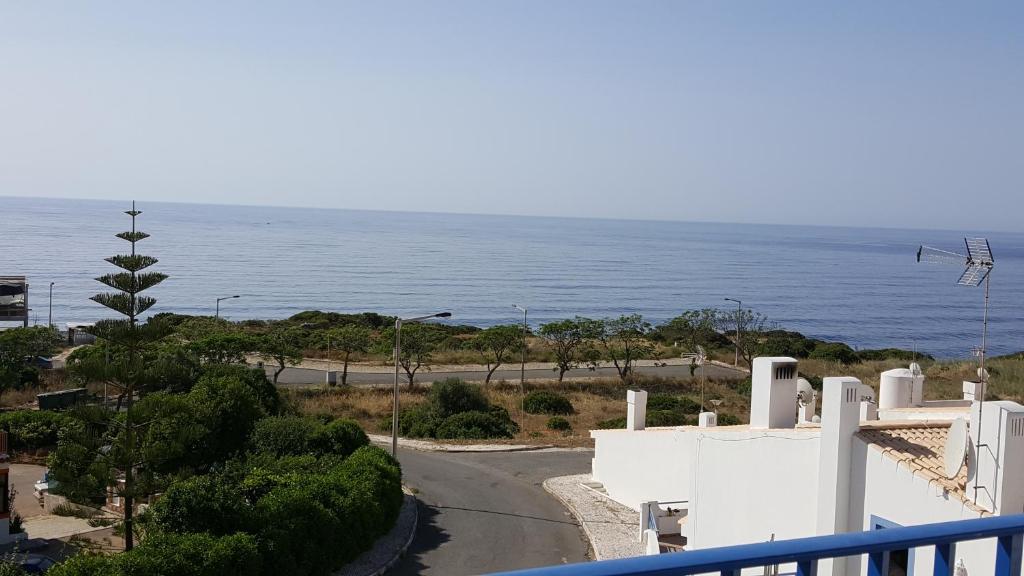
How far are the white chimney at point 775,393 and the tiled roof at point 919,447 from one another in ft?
6.25

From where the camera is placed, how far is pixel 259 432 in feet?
72.1

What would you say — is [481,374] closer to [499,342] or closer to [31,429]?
[499,342]

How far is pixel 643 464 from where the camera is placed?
21016 mm

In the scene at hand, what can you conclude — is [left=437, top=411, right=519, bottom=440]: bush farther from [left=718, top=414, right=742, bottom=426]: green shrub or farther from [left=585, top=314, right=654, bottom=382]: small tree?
[left=585, top=314, right=654, bottom=382]: small tree

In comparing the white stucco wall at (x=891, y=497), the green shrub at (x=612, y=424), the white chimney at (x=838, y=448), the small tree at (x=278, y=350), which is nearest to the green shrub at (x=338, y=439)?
the green shrub at (x=612, y=424)

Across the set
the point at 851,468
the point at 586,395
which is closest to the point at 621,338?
the point at 586,395

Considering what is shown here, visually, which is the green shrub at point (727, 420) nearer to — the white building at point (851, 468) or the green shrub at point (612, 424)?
the green shrub at point (612, 424)

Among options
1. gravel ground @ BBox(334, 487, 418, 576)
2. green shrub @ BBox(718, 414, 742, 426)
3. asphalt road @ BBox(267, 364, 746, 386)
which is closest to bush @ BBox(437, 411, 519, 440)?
green shrub @ BBox(718, 414, 742, 426)

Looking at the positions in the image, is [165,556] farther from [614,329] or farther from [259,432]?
[614,329]

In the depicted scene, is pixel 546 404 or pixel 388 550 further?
pixel 546 404

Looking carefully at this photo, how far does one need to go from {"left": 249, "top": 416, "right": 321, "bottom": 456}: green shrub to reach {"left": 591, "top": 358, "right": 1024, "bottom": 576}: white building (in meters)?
9.61

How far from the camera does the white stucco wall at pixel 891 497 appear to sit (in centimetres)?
950

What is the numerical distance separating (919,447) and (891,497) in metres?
0.83

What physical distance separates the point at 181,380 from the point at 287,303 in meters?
72.5
